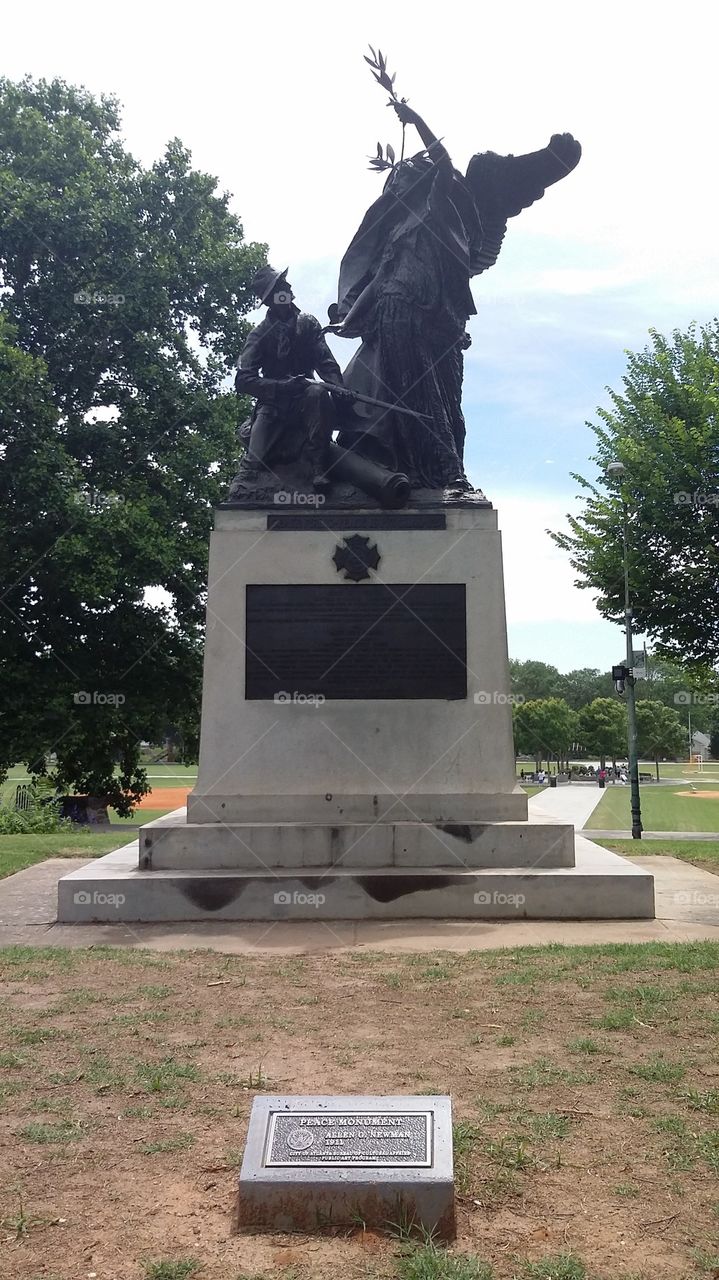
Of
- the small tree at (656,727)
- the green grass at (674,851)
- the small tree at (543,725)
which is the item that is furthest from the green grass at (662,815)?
the small tree at (656,727)

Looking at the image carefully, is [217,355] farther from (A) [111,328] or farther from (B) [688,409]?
(B) [688,409]

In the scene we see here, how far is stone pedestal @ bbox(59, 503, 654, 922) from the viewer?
786cm

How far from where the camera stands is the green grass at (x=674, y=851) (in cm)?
1111

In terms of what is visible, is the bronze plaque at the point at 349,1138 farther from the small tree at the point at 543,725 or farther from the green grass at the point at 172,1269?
the small tree at the point at 543,725

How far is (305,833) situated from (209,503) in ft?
47.1

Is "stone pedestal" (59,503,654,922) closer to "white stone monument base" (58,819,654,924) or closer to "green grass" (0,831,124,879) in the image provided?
"white stone monument base" (58,819,654,924)

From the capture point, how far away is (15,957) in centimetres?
606

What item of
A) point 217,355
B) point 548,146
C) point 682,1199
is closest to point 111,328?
point 217,355

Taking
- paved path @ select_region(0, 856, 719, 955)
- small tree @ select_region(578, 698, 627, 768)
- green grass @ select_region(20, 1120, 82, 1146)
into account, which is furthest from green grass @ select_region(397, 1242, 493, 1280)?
small tree @ select_region(578, 698, 627, 768)

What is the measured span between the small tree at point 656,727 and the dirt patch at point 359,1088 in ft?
239

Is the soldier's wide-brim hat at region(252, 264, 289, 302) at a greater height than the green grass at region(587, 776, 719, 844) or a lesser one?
greater

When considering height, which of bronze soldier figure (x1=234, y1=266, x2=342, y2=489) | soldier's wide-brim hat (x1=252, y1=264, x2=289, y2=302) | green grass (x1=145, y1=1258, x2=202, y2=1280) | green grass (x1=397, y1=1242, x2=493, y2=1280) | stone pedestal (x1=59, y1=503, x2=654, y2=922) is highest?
soldier's wide-brim hat (x1=252, y1=264, x2=289, y2=302)

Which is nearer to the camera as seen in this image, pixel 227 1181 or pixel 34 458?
pixel 227 1181

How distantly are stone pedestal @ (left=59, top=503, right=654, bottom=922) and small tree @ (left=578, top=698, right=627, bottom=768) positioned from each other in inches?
2753
